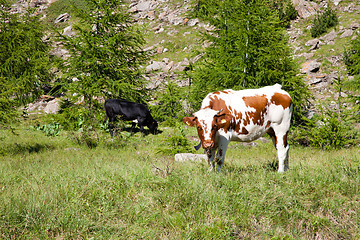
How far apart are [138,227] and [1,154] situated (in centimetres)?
796

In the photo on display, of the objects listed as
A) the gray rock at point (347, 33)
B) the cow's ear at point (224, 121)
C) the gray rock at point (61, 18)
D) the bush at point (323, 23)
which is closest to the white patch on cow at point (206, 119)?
the cow's ear at point (224, 121)

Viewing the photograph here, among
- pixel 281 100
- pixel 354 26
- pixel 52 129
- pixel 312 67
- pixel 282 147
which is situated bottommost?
pixel 312 67

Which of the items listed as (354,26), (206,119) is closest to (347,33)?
(354,26)

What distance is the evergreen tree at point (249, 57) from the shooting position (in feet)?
45.2

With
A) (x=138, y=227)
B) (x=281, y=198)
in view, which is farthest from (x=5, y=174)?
(x=281, y=198)

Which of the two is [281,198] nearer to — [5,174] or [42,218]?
[42,218]

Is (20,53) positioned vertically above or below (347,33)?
above

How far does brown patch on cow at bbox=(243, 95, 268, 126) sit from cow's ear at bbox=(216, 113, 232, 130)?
616 millimetres

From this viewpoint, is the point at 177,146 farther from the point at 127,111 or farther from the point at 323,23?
the point at 323,23

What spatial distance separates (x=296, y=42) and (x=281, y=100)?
98.0 ft

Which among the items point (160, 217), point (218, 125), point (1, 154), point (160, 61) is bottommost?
point (160, 61)

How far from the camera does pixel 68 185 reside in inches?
184

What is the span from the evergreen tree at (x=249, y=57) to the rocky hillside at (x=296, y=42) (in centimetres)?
218

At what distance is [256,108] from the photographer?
5.91 meters
